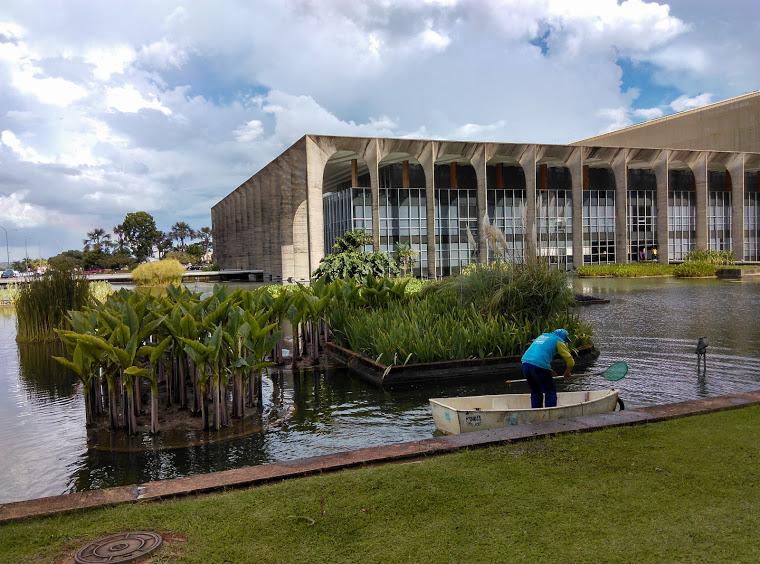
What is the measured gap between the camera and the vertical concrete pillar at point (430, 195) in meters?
47.2

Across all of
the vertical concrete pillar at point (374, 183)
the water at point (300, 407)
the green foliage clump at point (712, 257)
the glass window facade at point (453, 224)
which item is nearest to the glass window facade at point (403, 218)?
the glass window facade at point (453, 224)

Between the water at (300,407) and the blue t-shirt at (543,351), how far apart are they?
5.43ft

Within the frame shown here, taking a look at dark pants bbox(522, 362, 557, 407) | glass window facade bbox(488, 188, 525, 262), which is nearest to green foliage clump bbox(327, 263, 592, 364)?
dark pants bbox(522, 362, 557, 407)

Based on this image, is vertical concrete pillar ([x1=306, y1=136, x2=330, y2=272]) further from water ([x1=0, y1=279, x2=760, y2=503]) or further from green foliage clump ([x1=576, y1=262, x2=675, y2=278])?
water ([x1=0, y1=279, x2=760, y2=503])

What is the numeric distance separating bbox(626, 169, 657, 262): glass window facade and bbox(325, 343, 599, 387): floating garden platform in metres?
50.6

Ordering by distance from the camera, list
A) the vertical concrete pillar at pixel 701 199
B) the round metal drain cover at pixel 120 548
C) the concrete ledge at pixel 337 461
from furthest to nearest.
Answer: the vertical concrete pillar at pixel 701 199 → the concrete ledge at pixel 337 461 → the round metal drain cover at pixel 120 548

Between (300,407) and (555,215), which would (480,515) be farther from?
(555,215)

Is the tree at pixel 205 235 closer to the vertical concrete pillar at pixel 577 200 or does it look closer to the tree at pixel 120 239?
the tree at pixel 120 239

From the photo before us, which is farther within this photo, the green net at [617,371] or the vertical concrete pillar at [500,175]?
the vertical concrete pillar at [500,175]

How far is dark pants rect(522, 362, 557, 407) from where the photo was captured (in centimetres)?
782

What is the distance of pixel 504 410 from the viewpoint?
704 cm

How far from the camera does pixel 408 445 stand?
20.4ft

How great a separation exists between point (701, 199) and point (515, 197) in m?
19.8

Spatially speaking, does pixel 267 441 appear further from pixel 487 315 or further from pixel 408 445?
pixel 487 315
